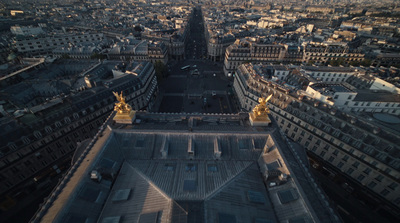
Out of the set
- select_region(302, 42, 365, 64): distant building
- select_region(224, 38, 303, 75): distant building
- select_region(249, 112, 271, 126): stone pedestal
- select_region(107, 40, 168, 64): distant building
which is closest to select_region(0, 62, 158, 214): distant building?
select_region(249, 112, 271, 126): stone pedestal

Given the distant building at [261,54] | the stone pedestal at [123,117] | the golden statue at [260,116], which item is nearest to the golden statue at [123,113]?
the stone pedestal at [123,117]

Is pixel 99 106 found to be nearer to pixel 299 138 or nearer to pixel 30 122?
pixel 30 122

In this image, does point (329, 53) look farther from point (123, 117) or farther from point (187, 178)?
point (123, 117)

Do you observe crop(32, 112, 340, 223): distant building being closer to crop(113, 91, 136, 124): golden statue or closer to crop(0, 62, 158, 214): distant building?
crop(113, 91, 136, 124): golden statue

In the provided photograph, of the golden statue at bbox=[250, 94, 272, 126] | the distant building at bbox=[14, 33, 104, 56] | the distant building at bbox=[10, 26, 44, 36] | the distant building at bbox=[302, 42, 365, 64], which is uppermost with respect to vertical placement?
the distant building at bbox=[10, 26, 44, 36]

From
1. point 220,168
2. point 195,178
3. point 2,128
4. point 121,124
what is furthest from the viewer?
point 2,128

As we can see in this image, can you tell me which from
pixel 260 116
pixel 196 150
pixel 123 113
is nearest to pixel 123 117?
pixel 123 113

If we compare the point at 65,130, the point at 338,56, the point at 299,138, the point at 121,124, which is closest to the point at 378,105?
the point at 299,138

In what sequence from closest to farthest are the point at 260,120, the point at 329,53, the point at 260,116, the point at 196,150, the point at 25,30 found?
the point at 196,150, the point at 260,116, the point at 260,120, the point at 329,53, the point at 25,30
